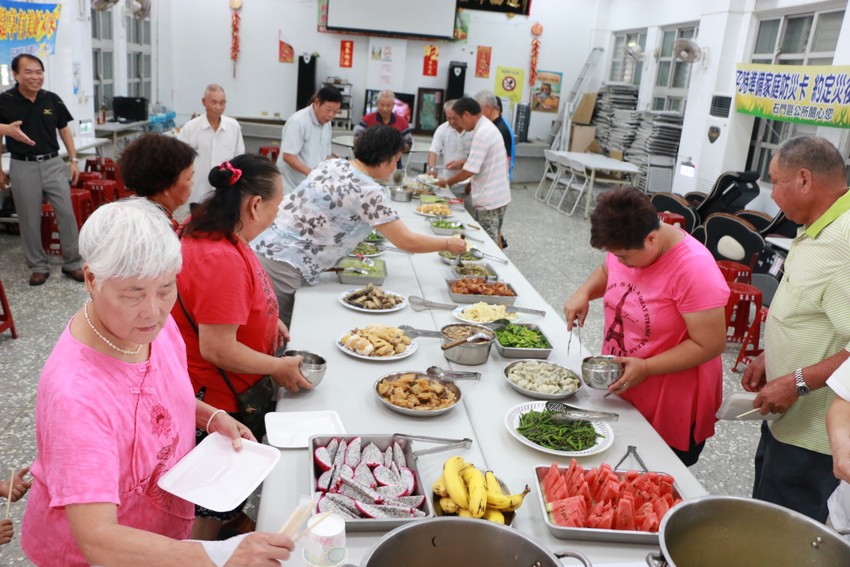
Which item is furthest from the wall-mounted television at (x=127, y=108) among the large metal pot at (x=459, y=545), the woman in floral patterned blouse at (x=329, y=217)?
the large metal pot at (x=459, y=545)

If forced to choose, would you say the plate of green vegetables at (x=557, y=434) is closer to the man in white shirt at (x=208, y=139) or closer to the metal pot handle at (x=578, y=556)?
the metal pot handle at (x=578, y=556)

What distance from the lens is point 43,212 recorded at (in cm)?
528

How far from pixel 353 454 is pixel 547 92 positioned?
10984 millimetres

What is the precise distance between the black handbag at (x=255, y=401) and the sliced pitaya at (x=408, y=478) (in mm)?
618

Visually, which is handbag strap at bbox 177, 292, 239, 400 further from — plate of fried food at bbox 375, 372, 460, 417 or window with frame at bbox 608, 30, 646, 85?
window with frame at bbox 608, 30, 646, 85

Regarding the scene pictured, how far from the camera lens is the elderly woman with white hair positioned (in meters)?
1.08

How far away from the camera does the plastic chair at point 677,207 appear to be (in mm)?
6082

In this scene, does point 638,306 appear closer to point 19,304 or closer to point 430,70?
point 19,304

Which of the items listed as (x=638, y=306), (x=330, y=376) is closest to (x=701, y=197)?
(x=638, y=306)

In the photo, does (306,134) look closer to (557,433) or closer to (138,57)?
(557,433)

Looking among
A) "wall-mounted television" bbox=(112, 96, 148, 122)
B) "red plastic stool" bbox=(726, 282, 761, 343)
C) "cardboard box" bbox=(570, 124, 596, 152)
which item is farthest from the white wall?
"red plastic stool" bbox=(726, 282, 761, 343)

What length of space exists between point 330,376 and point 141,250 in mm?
1154

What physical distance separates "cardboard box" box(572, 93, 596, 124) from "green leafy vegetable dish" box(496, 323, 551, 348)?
29.5 feet

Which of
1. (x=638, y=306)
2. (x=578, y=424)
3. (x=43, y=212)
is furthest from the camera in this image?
(x=43, y=212)
